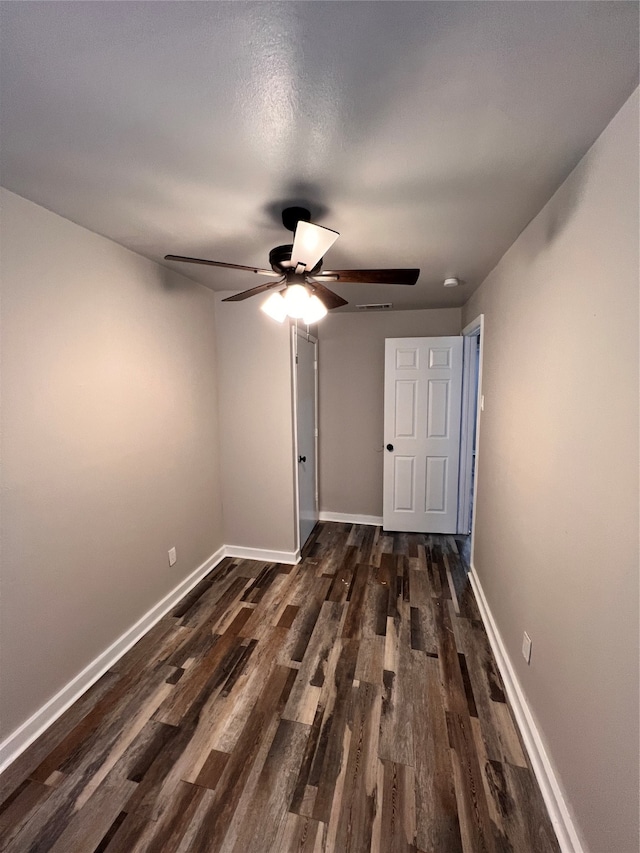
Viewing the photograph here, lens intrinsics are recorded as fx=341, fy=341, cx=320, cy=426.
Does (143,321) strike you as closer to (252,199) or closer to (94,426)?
(94,426)

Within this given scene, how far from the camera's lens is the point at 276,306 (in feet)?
5.65

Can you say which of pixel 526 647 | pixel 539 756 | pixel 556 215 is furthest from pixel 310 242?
pixel 539 756

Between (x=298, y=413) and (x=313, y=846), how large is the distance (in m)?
2.46

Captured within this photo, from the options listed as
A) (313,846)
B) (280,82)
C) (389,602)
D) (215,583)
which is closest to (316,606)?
(389,602)

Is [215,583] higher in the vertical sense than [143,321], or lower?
lower

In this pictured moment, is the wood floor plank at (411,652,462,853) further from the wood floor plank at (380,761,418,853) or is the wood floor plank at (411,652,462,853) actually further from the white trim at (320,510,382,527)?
the white trim at (320,510,382,527)

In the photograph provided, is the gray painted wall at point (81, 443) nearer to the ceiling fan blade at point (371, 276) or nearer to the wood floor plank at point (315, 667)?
the wood floor plank at point (315, 667)

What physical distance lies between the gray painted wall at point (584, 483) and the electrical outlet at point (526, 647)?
0.16 ft

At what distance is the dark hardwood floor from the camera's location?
1.20 meters

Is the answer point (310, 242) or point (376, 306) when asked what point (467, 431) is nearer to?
point (376, 306)

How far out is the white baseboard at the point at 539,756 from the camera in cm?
114

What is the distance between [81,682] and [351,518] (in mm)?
2742

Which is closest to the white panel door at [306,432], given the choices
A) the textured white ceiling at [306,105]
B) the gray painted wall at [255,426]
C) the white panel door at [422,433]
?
the gray painted wall at [255,426]

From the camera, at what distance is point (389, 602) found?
98.1 inches
